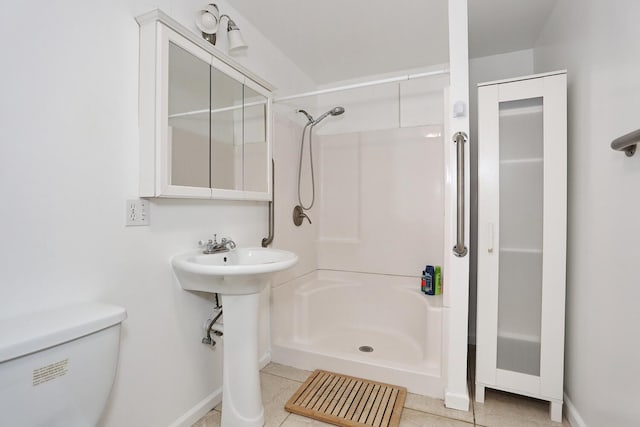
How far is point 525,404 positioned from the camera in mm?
1786

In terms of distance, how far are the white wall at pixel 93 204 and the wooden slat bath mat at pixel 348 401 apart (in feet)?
1.94

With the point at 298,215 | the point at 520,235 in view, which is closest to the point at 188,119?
the point at 298,215

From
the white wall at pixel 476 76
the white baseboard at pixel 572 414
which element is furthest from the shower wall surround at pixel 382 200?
the white baseboard at pixel 572 414

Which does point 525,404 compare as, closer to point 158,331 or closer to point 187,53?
point 158,331

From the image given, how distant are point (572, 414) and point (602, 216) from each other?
103 centimetres

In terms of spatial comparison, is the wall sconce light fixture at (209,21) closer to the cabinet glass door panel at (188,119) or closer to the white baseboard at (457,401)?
the cabinet glass door panel at (188,119)

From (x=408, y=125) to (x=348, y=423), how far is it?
2.30 meters

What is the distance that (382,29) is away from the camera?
221 centimetres

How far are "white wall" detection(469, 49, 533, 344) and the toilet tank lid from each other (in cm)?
244

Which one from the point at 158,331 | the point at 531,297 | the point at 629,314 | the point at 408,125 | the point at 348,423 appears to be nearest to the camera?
the point at 629,314

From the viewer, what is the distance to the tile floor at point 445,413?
162cm

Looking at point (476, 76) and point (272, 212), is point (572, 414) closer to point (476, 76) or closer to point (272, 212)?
point (272, 212)

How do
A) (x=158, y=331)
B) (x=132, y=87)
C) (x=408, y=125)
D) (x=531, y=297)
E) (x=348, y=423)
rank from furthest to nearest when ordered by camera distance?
(x=408, y=125)
(x=531, y=297)
(x=348, y=423)
(x=158, y=331)
(x=132, y=87)

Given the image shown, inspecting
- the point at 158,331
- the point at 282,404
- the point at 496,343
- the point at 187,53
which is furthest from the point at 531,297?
Answer: the point at 187,53
